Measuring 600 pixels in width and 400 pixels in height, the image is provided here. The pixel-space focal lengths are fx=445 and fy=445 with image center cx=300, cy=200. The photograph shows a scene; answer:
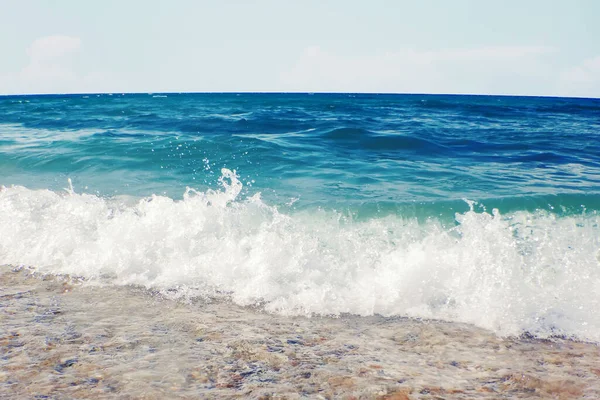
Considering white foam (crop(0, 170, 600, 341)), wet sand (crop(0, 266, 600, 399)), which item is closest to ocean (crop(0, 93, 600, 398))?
white foam (crop(0, 170, 600, 341))

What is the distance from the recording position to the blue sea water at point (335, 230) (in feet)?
14.1

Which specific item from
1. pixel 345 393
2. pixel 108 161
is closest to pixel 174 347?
pixel 345 393

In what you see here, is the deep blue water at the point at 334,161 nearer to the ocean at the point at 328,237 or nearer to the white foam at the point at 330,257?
the ocean at the point at 328,237

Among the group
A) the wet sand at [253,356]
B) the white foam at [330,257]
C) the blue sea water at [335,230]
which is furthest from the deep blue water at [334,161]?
the wet sand at [253,356]

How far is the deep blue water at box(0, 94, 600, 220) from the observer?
7.10m

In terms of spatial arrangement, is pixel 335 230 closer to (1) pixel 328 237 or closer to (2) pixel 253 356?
(1) pixel 328 237

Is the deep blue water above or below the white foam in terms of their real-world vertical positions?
above

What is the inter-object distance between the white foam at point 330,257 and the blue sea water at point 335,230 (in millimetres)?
19

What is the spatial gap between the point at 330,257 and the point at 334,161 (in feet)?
17.2

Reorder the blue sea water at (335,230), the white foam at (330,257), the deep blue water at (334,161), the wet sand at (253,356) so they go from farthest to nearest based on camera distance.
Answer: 1. the deep blue water at (334,161)
2. the blue sea water at (335,230)
3. the white foam at (330,257)
4. the wet sand at (253,356)

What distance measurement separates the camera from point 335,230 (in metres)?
5.76

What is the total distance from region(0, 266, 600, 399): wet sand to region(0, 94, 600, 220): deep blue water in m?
2.95

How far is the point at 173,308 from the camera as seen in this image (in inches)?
156

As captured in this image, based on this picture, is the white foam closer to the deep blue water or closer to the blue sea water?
the blue sea water
